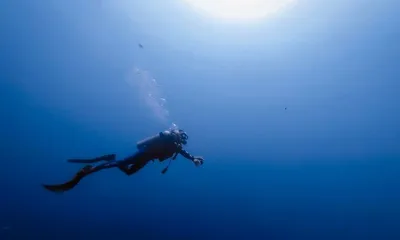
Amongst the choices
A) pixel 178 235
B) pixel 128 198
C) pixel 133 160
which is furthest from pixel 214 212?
pixel 133 160

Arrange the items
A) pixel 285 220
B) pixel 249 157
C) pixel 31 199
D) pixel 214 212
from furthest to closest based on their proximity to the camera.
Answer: pixel 249 157 < pixel 285 220 < pixel 214 212 < pixel 31 199

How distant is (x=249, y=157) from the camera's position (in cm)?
9238

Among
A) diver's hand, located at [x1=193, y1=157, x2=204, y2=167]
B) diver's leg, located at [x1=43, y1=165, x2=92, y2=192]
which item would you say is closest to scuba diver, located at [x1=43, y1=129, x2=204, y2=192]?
diver's hand, located at [x1=193, y1=157, x2=204, y2=167]

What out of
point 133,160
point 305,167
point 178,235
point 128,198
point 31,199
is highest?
point 305,167

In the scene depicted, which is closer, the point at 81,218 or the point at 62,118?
the point at 81,218

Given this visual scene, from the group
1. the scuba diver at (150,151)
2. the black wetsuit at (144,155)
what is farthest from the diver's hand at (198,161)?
the black wetsuit at (144,155)

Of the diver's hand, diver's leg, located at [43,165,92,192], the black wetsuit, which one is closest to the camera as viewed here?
diver's leg, located at [43,165,92,192]

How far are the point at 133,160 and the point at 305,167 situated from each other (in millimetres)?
95946

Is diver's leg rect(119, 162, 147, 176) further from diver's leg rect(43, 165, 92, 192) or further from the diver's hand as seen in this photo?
the diver's hand

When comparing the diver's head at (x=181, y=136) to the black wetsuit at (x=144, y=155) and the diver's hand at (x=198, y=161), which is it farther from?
the diver's hand at (x=198, y=161)

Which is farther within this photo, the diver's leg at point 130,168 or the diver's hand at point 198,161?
the diver's hand at point 198,161

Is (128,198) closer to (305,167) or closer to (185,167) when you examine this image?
(185,167)

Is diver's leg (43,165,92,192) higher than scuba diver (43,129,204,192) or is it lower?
lower

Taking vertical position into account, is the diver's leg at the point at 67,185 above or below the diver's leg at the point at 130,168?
below
